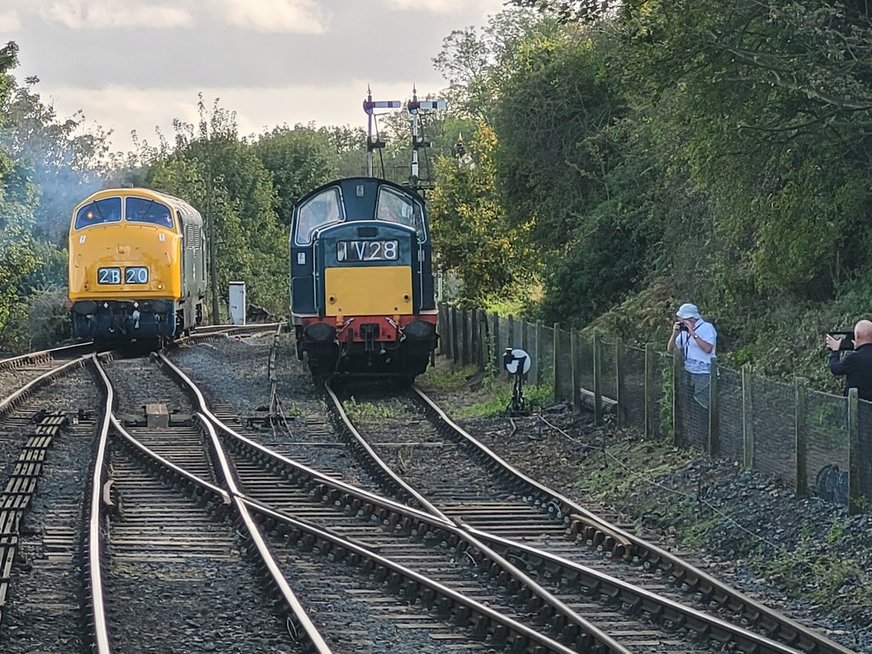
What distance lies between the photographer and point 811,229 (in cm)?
1630

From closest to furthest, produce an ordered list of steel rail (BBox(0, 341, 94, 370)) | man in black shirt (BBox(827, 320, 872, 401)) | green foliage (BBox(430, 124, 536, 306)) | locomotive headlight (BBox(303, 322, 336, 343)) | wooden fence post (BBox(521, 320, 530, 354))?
1. man in black shirt (BBox(827, 320, 872, 401))
2. locomotive headlight (BBox(303, 322, 336, 343))
3. wooden fence post (BBox(521, 320, 530, 354))
4. steel rail (BBox(0, 341, 94, 370))
5. green foliage (BBox(430, 124, 536, 306))

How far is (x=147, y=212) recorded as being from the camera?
30812 mm

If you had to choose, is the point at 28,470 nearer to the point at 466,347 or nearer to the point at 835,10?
the point at 835,10

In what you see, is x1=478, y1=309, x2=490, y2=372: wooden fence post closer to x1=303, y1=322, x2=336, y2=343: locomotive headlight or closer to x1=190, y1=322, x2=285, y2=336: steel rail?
x1=303, y1=322, x2=336, y2=343: locomotive headlight

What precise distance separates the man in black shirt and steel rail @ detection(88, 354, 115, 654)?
6.03m

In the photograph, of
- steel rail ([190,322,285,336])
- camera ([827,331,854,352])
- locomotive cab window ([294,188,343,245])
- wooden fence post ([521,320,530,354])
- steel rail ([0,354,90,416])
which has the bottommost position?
steel rail ([0,354,90,416])

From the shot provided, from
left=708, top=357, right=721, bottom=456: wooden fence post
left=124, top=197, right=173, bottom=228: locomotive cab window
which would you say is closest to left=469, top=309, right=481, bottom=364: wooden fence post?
left=124, top=197, right=173, bottom=228: locomotive cab window

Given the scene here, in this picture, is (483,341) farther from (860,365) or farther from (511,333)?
(860,365)

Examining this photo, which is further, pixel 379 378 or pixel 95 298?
pixel 95 298

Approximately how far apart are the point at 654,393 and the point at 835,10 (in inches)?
181

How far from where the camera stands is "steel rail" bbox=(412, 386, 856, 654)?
7.82 metres

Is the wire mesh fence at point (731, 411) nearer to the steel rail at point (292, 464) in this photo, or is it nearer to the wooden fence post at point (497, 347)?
the wooden fence post at point (497, 347)

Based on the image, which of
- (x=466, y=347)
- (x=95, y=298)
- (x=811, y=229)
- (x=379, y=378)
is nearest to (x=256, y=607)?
(x=811, y=229)

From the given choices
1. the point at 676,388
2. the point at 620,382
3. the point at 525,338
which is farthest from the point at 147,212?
the point at 676,388
